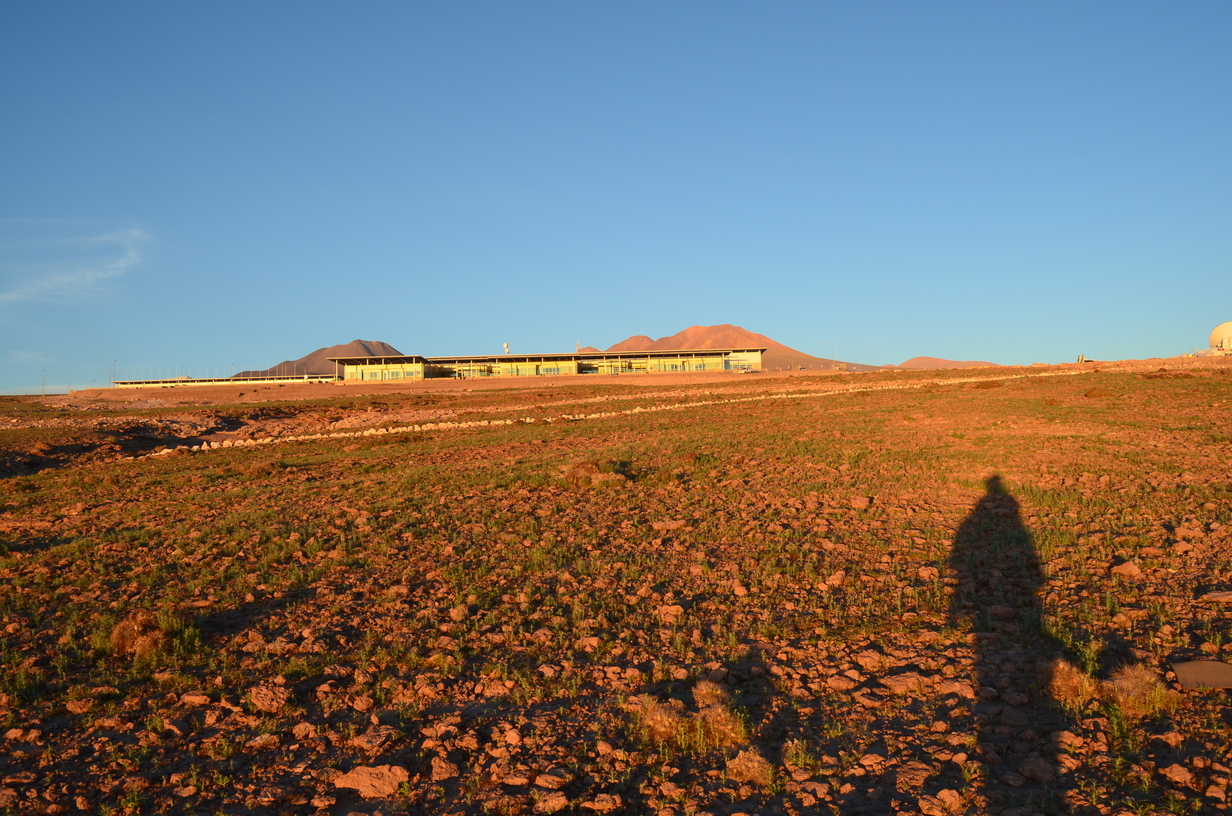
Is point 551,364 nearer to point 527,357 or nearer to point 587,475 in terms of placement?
point 527,357

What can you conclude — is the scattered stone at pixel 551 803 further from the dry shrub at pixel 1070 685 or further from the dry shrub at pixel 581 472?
the dry shrub at pixel 581 472

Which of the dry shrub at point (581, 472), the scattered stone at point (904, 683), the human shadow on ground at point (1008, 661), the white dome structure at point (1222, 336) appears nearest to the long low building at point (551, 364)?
the white dome structure at point (1222, 336)

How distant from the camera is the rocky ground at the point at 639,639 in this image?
17.1 feet

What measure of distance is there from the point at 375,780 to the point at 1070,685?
6.04 m

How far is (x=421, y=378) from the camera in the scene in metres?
91.6

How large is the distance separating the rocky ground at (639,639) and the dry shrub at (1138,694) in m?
0.03

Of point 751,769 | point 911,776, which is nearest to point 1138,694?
point 911,776

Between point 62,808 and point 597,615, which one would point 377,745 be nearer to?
point 62,808

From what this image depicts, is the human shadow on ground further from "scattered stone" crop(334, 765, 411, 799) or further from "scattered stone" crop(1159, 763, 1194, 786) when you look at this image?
"scattered stone" crop(334, 765, 411, 799)

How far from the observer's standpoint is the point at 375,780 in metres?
5.33

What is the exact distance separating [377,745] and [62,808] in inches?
89.1

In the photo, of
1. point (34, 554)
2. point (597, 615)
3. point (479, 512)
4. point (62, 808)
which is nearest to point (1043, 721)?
point (597, 615)

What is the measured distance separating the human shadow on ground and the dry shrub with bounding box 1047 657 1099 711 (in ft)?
0.28

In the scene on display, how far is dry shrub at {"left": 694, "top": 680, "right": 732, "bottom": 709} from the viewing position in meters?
6.25
